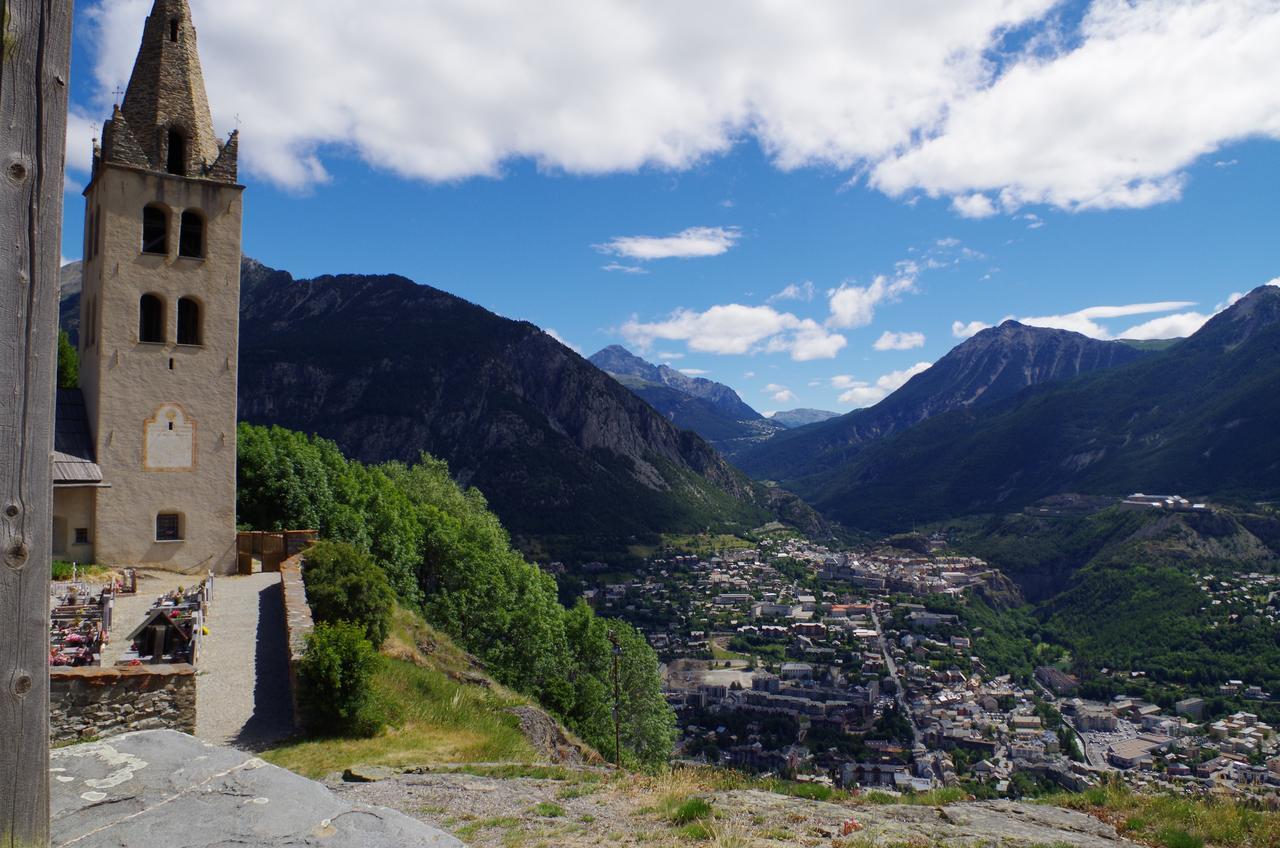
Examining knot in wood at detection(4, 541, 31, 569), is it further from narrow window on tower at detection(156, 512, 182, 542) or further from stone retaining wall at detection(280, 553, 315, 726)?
narrow window on tower at detection(156, 512, 182, 542)

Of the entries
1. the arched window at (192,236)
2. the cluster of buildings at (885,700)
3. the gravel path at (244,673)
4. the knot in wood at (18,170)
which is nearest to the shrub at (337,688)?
the gravel path at (244,673)

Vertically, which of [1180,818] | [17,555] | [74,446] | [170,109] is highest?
[170,109]

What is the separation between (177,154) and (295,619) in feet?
49.2

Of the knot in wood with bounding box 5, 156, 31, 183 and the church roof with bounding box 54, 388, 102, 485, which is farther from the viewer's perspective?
the church roof with bounding box 54, 388, 102, 485

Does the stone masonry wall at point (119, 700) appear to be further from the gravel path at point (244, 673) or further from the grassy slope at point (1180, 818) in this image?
the grassy slope at point (1180, 818)

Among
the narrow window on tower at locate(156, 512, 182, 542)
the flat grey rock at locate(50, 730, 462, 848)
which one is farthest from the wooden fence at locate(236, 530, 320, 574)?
the flat grey rock at locate(50, 730, 462, 848)

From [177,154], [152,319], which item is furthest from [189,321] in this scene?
[177,154]

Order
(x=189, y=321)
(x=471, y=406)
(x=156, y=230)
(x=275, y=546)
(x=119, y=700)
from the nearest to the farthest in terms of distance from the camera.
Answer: (x=119, y=700), (x=156, y=230), (x=189, y=321), (x=275, y=546), (x=471, y=406)

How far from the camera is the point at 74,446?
67.3ft

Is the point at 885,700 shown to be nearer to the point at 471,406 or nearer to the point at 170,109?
the point at 170,109

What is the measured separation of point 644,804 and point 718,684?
7208 centimetres

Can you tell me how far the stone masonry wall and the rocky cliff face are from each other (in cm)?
13105

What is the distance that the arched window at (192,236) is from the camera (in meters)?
21.9

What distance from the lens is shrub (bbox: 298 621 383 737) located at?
1278 centimetres
